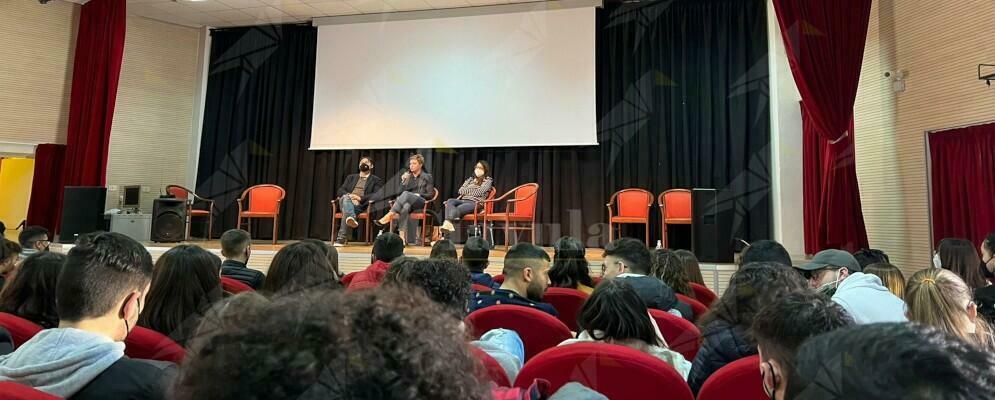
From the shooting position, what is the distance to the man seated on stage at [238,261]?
2.49m

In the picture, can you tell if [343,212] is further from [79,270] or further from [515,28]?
[79,270]

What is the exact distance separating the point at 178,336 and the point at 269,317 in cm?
144

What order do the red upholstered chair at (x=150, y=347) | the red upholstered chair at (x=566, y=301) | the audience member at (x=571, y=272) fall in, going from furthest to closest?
the audience member at (x=571, y=272) < the red upholstered chair at (x=566, y=301) < the red upholstered chair at (x=150, y=347)

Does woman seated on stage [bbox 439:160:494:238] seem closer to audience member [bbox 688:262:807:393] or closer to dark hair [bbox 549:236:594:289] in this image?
dark hair [bbox 549:236:594:289]

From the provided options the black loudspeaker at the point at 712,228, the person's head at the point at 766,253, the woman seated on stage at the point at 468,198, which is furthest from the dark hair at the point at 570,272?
the woman seated on stage at the point at 468,198

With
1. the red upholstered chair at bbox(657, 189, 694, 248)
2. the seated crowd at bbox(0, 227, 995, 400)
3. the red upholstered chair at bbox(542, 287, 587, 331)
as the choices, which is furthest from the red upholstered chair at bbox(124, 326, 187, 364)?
the red upholstered chair at bbox(657, 189, 694, 248)

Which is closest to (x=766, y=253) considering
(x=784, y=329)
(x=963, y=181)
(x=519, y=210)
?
(x=784, y=329)

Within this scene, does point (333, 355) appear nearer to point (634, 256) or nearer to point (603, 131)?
point (634, 256)

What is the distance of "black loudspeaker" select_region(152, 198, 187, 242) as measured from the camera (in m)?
6.22

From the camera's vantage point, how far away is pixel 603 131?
6.71 meters

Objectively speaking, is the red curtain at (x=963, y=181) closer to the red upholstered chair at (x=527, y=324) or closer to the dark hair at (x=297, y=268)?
the red upholstered chair at (x=527, y=324)

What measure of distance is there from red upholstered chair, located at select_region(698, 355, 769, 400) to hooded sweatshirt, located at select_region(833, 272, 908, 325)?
A: 76cm

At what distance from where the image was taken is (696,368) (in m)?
1.34

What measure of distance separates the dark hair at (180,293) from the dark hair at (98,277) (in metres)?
0.39
